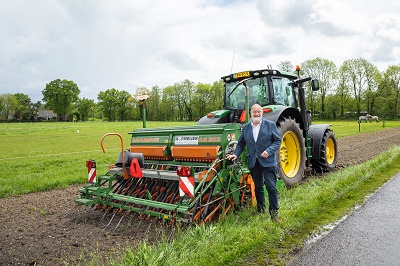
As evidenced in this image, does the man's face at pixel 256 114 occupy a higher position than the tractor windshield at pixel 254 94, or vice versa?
the tractor windshield at pixel 254 94

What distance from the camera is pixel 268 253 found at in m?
3.55

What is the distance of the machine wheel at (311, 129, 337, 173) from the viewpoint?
27.0ft

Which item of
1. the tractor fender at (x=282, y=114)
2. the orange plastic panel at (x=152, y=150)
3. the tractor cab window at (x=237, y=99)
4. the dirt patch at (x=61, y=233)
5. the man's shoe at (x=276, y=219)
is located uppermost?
the tractor cab window at (x=237, y=99)

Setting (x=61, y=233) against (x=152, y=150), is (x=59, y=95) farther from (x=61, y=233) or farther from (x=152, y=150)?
(x=61, y=233)

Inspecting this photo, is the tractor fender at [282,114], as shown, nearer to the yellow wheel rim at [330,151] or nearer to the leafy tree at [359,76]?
the yellow wheel rim at [330,151]

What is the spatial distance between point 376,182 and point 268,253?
446cm

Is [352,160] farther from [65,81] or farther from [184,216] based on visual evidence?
[65,81]

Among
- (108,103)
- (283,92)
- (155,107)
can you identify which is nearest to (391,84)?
(155,107)

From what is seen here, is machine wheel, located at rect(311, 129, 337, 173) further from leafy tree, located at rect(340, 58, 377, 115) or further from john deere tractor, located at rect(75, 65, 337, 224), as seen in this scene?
leafy tree, located at rect(340, 58, 377, 115)

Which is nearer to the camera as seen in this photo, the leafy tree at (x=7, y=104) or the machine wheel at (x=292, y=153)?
the machine wheel at (x=292, y=153)

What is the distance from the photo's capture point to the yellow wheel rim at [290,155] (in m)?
6.76

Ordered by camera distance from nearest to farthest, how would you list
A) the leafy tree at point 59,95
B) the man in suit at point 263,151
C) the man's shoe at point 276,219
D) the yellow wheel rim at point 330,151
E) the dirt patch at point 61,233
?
the dirt patch at point 61,233 < the man's shoe at point 276,219 < the man in suit at point 263,151 < the yellow wheel rim at point 330,151 < the leafy tree at point 59,95

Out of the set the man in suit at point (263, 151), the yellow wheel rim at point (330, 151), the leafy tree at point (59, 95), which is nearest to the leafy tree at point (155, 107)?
the leafy tree at point (59, 95)

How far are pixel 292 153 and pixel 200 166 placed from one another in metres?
2.62
